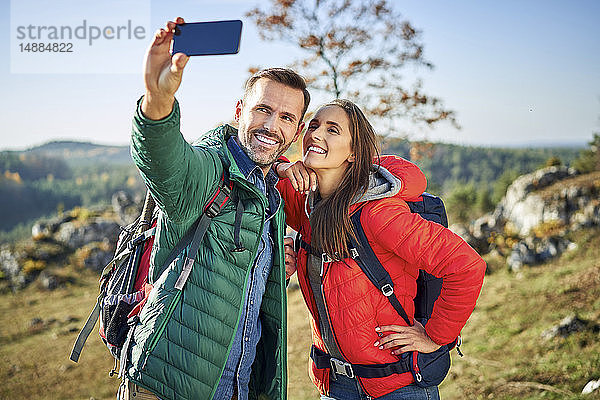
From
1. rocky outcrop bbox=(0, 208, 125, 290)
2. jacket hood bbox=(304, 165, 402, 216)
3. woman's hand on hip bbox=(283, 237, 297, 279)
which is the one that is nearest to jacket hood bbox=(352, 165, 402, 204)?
jacket hood bbox=(304, 165, 402, 216)

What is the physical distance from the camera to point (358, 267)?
2.03 metres

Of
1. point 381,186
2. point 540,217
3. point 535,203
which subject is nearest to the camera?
point 381,186

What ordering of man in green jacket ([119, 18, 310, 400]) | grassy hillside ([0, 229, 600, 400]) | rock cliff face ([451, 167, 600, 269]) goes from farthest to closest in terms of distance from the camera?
rock cliff face ([451, 167, 600, 269]) < grassy hillside ([0, 229, 600, 400]) < man in green jacket ([119, 18, 310, 400])

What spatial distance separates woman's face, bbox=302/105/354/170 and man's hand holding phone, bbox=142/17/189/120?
90 cm

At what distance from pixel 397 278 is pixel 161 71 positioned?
1273mm

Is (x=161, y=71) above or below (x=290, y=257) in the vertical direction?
above

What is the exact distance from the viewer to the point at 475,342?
20.4ft

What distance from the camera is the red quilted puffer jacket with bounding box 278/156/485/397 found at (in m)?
1.92

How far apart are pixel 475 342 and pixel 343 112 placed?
5.01 metres

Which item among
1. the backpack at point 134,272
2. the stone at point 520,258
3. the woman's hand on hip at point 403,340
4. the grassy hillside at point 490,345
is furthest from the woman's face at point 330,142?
the stone at point 520,258

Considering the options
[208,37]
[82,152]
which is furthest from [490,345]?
A: [82,152]

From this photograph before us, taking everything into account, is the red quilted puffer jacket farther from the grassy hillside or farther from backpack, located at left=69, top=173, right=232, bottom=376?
the grassy hillside

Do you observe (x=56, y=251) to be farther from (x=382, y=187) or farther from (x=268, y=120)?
(x=382, y=187)

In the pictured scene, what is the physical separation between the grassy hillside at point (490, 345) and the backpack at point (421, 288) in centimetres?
248
